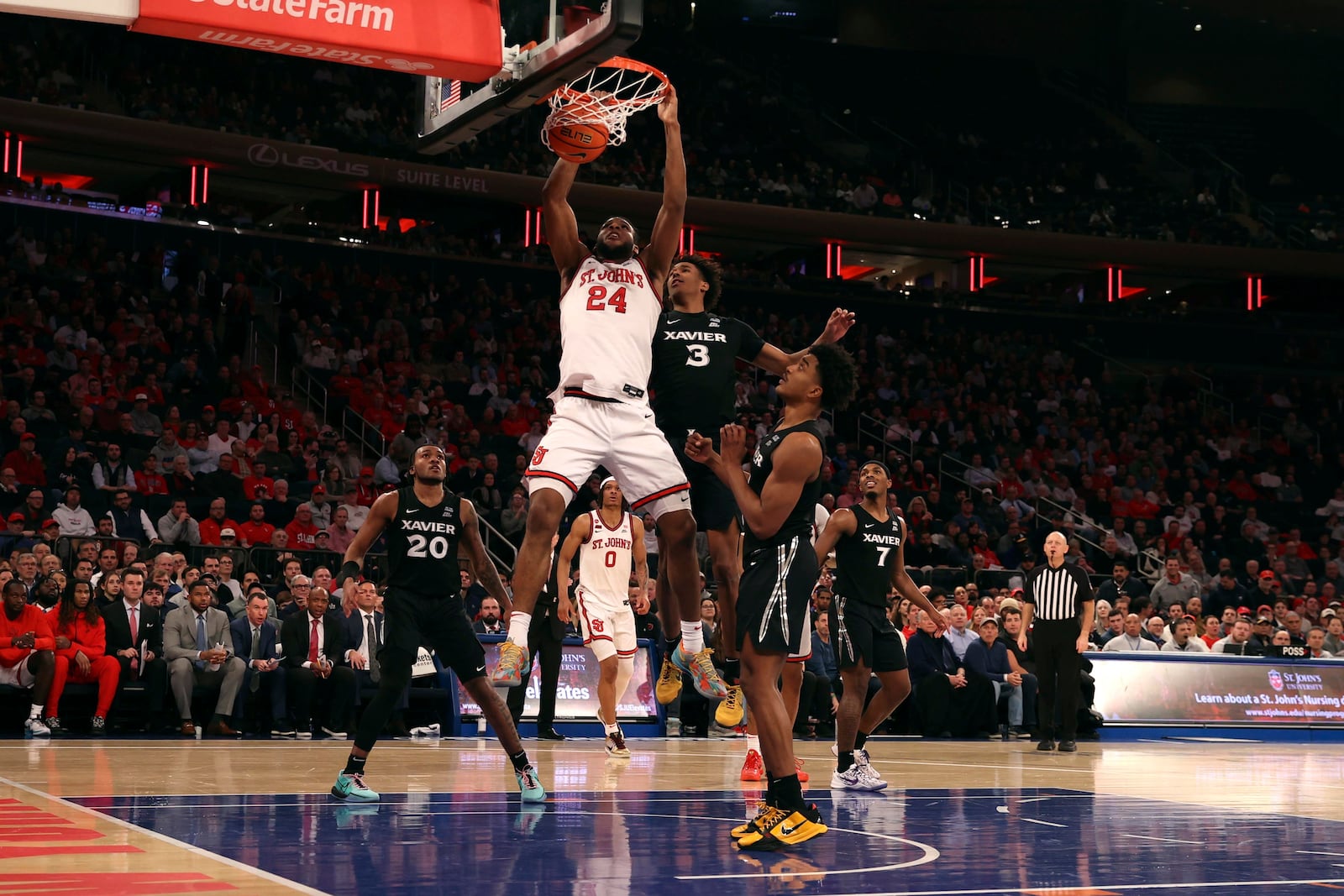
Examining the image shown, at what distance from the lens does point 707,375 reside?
840cm

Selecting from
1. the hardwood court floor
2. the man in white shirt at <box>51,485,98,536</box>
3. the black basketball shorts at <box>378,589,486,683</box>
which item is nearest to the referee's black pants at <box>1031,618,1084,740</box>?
the hardwood court floor

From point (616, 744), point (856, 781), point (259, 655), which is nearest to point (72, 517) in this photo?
point (259, 655)

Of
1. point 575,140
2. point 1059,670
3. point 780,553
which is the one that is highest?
point 575,140

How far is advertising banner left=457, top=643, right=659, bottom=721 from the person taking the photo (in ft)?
53.1

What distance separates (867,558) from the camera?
1023 cm

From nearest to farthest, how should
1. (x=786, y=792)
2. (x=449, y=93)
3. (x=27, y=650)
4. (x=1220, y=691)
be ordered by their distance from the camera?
(x=786, y=792) → (x=449, y=93) → (x=27, y=650) → (x=1220, y=691)

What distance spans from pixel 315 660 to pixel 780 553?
9.27m

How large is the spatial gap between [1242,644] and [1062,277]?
56.6 feet

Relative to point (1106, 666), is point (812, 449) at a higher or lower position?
higher

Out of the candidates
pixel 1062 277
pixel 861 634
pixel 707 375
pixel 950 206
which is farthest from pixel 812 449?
pixel 1062 277

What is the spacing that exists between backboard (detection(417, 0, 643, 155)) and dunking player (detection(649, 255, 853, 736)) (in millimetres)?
1308

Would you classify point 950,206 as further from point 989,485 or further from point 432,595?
point 432,595

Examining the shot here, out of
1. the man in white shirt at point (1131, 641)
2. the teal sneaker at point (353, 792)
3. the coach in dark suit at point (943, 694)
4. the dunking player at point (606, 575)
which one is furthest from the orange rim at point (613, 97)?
the man in white shirt at point (1131, 641)

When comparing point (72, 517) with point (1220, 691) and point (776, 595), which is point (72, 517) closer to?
point (776, 595)
